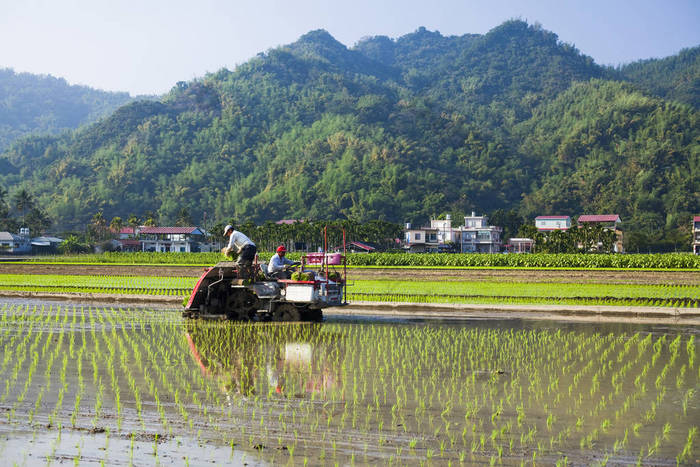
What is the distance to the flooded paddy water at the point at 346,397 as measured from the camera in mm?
7352

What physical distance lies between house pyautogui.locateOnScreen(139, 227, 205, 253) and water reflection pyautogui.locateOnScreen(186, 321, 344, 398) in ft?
406

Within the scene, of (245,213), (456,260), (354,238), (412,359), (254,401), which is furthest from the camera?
(245,213)

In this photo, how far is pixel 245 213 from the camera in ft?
566

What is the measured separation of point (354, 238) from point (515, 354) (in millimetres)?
104362

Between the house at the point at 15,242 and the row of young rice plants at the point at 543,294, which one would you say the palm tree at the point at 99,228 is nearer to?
the house at the point at 15,242

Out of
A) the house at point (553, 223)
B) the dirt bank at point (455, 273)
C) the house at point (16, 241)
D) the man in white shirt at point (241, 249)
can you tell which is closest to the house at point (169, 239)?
the house at point (16, 241)

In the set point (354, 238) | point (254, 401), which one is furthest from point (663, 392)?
point (354, 238)

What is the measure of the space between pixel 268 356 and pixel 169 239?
429 feet

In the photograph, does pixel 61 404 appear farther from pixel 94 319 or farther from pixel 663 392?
pixel 94 319

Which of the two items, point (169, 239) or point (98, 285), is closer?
point (98, 285)

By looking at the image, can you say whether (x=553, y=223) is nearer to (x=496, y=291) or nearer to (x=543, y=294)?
(x=496, y=291)

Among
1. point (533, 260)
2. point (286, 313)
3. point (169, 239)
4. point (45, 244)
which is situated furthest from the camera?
point (169, 239)

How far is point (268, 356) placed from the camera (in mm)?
13008

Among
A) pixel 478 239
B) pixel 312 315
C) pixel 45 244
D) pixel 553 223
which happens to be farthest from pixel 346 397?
pixel 45 244
